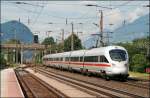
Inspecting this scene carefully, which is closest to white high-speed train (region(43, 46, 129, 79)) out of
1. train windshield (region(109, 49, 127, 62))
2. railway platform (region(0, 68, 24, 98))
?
train windshield (region(109, 49, 127, 62))

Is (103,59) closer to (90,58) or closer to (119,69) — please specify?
(119,69)

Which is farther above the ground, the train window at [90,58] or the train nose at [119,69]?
the train window at [90,58]

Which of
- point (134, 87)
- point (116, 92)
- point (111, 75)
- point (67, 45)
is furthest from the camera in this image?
point (67, 45)

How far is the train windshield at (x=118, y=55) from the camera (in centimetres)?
4016

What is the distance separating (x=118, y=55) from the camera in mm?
40594

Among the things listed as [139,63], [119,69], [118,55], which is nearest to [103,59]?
[118,55]

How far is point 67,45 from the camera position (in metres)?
128

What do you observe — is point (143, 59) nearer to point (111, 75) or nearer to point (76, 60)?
point (76, 60)

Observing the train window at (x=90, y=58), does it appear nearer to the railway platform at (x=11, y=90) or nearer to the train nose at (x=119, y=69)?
the train nose at (x=119, y=69)

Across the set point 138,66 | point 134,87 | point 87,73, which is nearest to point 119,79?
point 87,73

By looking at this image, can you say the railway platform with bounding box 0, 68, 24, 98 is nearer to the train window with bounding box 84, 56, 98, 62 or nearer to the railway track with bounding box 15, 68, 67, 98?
the railway track with bounding box 15, 68, 67, 98

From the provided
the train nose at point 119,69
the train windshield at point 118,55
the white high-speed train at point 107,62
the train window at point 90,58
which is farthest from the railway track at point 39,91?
the train window at point 90,58

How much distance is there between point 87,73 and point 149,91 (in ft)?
68.8

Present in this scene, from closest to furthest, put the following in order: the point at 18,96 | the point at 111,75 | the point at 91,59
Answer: the point at 18,96, the point at 111,75, the point at 91,59
